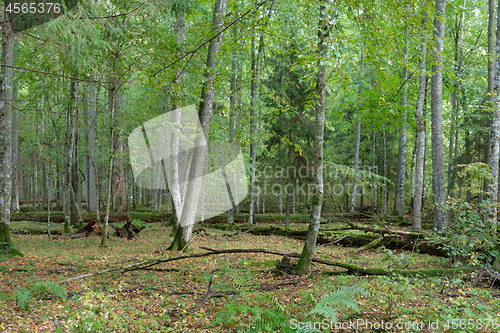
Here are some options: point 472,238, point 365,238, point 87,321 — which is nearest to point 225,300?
point 87,321

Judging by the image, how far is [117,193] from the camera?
1897 cm

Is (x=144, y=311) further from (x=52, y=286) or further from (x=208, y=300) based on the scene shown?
(x=52, y=286)

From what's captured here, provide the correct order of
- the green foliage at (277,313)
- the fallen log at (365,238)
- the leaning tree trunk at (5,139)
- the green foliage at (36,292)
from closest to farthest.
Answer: the green foliage at (277,313)
the green foliage at (36,292)
the leaning tree trunk at (5,139)
the fallen log at (365,238)

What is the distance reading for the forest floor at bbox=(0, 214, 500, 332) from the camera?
3479mm

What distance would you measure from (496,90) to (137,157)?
19916 mm

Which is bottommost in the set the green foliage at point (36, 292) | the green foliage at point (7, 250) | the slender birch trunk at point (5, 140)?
the green foliage at point (7, 250)

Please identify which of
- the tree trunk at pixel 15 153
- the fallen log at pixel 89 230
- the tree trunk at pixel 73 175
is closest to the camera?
the tree trunk at pixel 73 175

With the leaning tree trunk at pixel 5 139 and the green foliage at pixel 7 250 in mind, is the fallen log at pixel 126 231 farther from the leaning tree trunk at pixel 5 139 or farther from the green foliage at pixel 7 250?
the leaning tree trunk at pixel 5 139

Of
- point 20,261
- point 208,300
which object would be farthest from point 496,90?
point 20,261

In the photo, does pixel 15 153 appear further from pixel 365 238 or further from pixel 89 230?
pixel 365 238

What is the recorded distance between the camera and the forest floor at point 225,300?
348 centimetres

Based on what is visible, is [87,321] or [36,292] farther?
[36,292]

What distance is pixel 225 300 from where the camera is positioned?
4734mm

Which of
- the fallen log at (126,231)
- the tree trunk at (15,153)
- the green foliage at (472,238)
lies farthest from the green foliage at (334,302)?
the tree trunk at (15,153)
